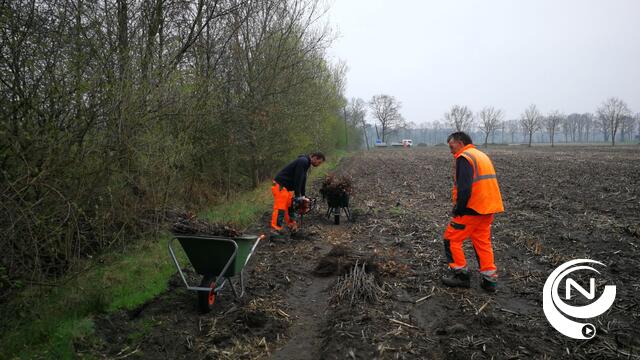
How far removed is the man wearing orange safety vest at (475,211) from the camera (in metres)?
4.80

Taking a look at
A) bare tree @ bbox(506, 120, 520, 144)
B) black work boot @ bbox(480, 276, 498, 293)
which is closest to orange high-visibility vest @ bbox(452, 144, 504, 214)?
black work boot @ bbox(480, 276, 498, 293)

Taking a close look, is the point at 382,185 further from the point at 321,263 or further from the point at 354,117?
the point at 354,117

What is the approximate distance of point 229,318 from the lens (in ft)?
13.9

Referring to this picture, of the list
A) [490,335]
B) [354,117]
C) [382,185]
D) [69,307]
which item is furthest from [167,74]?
[354,117]

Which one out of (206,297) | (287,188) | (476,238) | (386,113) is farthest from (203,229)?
(386,113)

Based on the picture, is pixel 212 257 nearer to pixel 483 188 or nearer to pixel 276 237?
pixel 276 237

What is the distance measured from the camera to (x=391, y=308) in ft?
14.6

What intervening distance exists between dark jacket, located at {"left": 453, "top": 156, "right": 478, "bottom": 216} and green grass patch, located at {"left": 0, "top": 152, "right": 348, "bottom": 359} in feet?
12.7

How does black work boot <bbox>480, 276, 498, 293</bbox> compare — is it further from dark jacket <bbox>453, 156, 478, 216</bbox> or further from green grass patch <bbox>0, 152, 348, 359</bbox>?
green grass patch <bbox>0, 152, 348, 359</bbox>

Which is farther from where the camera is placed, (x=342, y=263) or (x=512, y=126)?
(x=512, y=126)

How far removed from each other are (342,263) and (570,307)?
2827mm

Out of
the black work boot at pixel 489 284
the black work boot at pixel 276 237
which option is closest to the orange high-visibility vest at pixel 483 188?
the black work boot at pixel 489 284

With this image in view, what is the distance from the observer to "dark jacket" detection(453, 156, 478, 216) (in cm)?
486

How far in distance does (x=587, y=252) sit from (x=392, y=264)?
10.9ft
